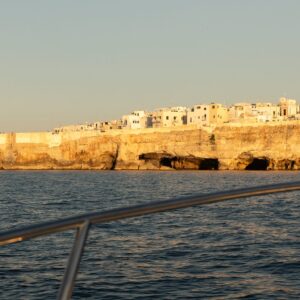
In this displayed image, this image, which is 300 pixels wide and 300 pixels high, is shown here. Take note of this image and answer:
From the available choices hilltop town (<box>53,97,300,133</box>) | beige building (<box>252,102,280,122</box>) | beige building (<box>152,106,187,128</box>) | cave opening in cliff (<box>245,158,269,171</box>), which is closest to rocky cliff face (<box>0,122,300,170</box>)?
cave opening in cliff (<box>245,158,269,171</box>)

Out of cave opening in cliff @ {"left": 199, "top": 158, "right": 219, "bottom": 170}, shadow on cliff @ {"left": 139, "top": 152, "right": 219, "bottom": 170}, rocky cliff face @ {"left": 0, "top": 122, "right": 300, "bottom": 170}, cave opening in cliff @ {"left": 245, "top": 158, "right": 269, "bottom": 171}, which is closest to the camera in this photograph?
rocky cliff face @ {"left": 0, "top": 122, "right": 300, "bottom": 170}

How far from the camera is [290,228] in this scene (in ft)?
72.6

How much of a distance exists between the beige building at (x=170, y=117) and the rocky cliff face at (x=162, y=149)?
33.7 metres

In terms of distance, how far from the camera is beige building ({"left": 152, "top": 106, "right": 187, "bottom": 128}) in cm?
13438

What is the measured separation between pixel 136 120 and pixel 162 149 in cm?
5714

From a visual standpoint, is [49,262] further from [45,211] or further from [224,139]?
[224,139]

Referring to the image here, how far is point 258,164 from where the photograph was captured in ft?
308

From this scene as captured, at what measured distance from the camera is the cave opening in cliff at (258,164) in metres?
91.8

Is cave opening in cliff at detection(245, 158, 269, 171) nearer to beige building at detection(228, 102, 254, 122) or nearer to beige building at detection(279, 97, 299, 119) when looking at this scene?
beige building at detection(228, 102, 254, 122)

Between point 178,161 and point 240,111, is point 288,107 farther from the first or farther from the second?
point 178,161

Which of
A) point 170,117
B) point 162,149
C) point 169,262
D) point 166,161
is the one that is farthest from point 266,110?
point 169,262

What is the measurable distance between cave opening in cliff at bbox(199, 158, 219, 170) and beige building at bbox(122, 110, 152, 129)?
1919 inches

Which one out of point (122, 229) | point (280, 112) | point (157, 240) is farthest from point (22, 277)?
point (280, 112)

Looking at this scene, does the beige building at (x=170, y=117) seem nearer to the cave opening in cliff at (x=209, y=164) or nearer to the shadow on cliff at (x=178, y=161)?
the shadow on cliff at (x=178, y=161)
